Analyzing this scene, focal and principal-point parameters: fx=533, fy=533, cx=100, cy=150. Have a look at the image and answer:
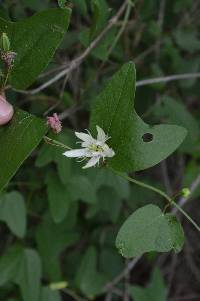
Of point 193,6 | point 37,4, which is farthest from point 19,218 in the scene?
point 193,6

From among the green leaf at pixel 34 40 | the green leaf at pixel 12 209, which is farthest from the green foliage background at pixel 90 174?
the green leaf at pixel 34 40

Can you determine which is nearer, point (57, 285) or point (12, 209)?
point (12, 209)

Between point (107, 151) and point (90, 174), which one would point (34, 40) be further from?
point (90, 174)

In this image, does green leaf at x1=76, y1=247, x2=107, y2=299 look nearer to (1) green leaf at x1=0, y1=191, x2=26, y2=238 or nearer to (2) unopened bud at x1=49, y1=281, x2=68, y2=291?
(2) unopened bud at x1=49, y1=281, x2=68, y2=291

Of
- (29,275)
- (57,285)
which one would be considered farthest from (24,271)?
(57,285)

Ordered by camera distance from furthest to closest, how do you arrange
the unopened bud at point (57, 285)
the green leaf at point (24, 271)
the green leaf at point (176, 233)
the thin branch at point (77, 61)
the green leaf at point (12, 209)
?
the unopened bud at point (57, 285)
the green leaf at point (24, 271)
the green leaf at point (12, 209)
the thin branch at point (77, 61)
the green leaf at point (176, 233)

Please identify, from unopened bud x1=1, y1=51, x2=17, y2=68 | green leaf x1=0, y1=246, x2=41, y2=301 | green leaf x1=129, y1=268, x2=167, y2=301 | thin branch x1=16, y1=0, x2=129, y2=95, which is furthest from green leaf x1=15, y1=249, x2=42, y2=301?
unopened bud x1=1, y1=51, x2=17, y2=68

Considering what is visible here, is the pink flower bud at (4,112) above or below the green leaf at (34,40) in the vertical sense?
below

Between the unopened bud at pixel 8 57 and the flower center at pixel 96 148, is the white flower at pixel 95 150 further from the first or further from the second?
the unopened bud at pixel 8 57
